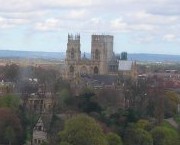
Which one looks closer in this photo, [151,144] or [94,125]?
[94,125]

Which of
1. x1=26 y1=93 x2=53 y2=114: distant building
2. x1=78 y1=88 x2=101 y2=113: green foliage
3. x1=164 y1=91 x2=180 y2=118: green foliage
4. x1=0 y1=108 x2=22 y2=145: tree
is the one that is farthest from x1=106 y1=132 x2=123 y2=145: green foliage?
x1=164 y1=91 x2=180 y2=118: green foliage

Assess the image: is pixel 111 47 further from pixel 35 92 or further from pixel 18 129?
pixel 18 129

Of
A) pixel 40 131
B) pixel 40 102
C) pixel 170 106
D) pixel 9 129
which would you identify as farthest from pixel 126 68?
pixel 9 129

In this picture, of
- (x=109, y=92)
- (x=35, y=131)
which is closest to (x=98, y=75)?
(x=109, y=92)

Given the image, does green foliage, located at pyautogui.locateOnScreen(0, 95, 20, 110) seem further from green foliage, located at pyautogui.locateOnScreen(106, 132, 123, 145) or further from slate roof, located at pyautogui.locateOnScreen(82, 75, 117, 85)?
slate roof, located at pyautogui.locateOnScreen(82, 75, 117, 85)

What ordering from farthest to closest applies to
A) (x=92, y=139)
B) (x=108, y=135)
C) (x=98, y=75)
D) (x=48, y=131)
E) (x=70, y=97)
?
(x=98, y=75), (x=70, y=97), (x=48, y=131), (x=108, y=135), (x=92, y=139)

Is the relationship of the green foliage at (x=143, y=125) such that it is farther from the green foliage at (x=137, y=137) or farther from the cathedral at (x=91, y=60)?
the cathedral at (x=91, y=60)

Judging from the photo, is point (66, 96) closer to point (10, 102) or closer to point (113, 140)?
point (10, 102)
